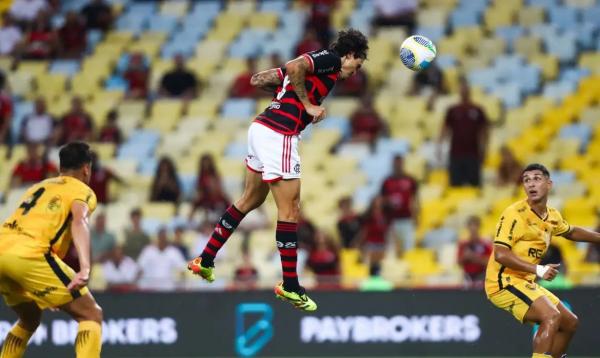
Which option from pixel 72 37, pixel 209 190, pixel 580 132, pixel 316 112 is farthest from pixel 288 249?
pixel 72 37

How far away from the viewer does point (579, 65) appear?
2061cm

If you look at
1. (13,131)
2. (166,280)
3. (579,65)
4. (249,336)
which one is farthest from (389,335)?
(13,131)

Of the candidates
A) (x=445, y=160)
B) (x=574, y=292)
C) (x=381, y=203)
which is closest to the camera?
(x=574, y=292)

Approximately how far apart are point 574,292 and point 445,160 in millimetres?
4729

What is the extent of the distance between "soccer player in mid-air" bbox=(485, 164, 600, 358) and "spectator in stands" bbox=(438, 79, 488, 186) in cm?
674

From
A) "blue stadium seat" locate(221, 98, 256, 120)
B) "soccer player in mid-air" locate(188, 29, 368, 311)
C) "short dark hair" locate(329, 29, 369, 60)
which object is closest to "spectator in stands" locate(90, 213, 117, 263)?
"blue stadium seat" locate(221, 98, 256, 120)

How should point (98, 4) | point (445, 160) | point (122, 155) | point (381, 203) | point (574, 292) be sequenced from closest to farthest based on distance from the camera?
point (574, 292), point (381, 203), point (445, 160), point (122, 155), point (98, 4)

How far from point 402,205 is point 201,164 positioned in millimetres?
3106

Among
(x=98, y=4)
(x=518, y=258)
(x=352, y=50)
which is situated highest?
(x=98, y=4)

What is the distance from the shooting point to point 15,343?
11055mm

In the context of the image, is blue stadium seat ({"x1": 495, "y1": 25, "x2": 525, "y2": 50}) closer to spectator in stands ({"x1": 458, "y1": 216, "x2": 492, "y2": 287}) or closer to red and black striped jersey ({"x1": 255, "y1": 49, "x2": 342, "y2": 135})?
spectator in stands ({"x1": 458, "y1": 216, "x2": 492, "y2": 287})

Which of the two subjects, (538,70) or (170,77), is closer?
(538,70)

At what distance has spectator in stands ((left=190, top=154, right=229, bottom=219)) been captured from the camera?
18797mm

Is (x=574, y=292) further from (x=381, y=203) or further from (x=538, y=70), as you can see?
(x=538, y=70)
